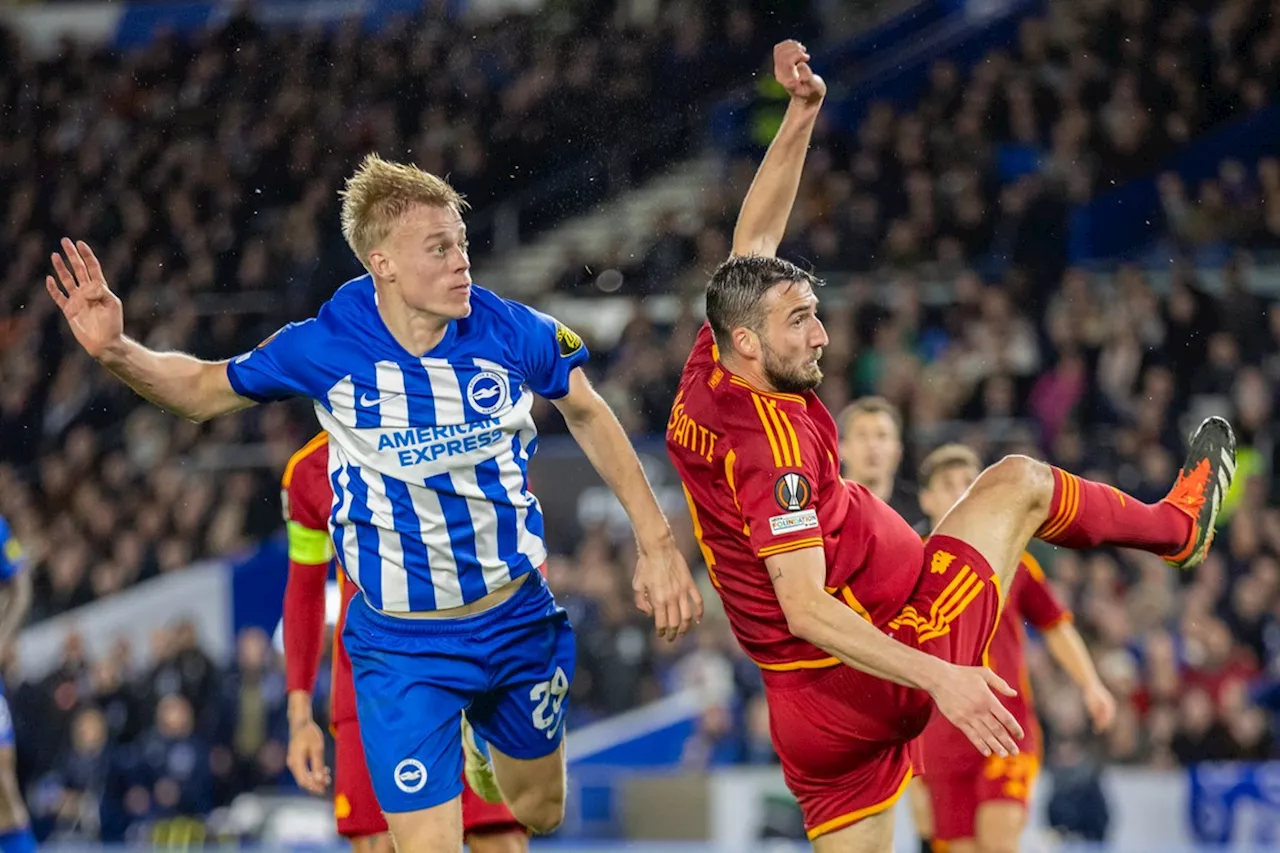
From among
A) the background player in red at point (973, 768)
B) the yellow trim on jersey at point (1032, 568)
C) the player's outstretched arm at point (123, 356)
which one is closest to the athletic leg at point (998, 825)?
the background player in red at point (973, 768)

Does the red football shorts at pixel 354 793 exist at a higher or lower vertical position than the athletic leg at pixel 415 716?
lower

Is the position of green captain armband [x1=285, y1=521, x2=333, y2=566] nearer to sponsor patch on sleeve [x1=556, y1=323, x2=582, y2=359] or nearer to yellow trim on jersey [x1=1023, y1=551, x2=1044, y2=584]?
sponsor patch on sleeve [x1=556, y1=323, x2=582, y2=359]

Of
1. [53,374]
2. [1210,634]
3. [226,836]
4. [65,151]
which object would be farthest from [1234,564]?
[65,151]

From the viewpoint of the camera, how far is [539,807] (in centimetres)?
593

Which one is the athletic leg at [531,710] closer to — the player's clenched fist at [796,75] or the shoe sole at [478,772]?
the shoe sole at [478,772]

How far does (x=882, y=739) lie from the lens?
5570 millimetres

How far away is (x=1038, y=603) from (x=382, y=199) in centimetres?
335

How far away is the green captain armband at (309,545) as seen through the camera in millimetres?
6223

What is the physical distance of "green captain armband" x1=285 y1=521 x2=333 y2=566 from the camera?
6223 mm

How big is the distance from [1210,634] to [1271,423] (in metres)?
2.04

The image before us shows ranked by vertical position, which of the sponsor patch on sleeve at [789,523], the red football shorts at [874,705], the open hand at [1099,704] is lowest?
the open hand at [1099,704]

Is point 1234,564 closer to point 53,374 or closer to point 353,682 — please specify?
point 353,682

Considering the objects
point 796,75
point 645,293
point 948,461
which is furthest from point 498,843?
point 645,293

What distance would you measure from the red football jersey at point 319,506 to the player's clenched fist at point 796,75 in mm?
1888
